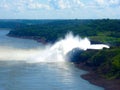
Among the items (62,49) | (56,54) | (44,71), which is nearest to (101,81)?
(44,71)

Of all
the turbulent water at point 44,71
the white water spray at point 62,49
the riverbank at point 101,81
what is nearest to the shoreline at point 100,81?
the riverbank at point 101,81

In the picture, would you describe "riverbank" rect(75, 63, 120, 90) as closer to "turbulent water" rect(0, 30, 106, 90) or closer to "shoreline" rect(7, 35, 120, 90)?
"shoreline" rect(7, 35, 120, 90)

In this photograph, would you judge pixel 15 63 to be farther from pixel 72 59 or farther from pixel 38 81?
pixel 38 81

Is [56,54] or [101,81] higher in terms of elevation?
[56,54]

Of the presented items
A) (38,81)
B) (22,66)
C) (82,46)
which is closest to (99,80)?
(38,81)

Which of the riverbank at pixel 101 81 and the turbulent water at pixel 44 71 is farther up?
the turbulent water at pixel 44 71

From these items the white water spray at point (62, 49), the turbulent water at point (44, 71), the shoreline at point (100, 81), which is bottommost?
the shoreline at point (100, 81)

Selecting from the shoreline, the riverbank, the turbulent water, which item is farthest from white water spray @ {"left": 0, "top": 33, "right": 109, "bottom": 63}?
the riverbank

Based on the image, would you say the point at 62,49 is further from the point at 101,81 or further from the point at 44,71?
the point at 101,81

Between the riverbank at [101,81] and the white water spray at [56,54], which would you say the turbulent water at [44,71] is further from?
the riverbank at [101,81]
